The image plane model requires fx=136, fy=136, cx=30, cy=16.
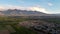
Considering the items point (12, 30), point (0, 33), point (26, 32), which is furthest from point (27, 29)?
point (0, 33)

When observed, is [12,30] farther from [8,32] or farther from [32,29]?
[32,29]

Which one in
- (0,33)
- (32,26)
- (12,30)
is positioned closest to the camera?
(0,33)

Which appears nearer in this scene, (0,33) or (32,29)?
(0,33)

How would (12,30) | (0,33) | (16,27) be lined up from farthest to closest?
1. (16,27)
2. (12,30)
3. (0,33)

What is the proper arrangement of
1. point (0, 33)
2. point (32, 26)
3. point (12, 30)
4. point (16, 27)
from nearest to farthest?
point (0, 33), point (12, 30), point (16, 27), point (32, 26)

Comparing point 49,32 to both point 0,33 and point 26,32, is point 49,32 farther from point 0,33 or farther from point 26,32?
point 0,33

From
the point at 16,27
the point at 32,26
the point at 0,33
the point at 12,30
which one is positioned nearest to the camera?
the point at 0,33

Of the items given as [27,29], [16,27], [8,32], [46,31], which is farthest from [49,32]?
[8,32]

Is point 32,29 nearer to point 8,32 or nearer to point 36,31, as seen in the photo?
point 36,31

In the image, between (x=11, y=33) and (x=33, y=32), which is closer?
(x=11, y=33)
